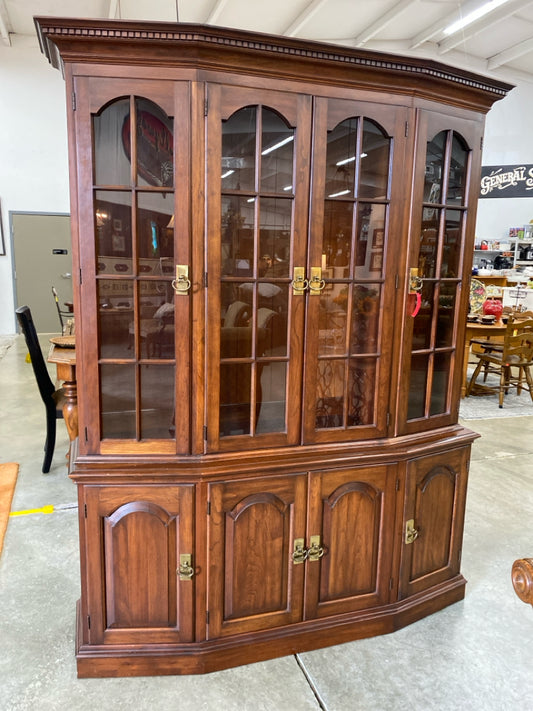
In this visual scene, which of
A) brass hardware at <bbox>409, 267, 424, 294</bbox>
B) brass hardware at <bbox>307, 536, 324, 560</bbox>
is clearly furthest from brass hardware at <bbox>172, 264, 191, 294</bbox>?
brass hardware at <bbox>307, 536, 324, 560</bbox>

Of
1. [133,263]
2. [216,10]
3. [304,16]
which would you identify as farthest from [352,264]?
[304,16]

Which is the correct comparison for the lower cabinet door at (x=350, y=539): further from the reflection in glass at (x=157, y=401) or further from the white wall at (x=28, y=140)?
the white wall at (x=28, y=140)

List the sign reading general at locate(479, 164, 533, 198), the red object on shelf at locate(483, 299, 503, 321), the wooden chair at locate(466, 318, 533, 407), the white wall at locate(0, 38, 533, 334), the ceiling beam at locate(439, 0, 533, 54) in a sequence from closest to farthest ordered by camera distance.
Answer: the wooden chair at locate(466, 318, 533, 407) < the red object on shelf at locate(483, 299, 503, 321) < the ceiling beam at locate(439, 0, 533, 54) < the sign reading general at locate(479, 164, 533, 198) < the white wall at locate(0, 38, 533, 334)

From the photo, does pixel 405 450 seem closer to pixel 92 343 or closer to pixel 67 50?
pixel 92 343

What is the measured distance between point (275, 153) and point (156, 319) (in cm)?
73

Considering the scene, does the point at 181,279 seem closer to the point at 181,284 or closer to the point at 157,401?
the point at 181,284

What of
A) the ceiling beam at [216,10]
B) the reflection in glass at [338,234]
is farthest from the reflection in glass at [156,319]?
the ceiling beam at [216,10]

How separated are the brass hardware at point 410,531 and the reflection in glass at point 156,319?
126 centimetres

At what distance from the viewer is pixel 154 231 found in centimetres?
183

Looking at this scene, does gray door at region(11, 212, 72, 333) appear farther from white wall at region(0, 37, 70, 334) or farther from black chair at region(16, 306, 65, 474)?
black chair at region(16, 306, 65, 474)

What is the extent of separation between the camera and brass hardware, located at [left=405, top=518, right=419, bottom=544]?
7.45 feet

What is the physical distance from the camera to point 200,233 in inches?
71.9

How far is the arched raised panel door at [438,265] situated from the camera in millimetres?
2092

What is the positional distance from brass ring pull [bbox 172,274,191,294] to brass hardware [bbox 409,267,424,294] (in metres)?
0.89
